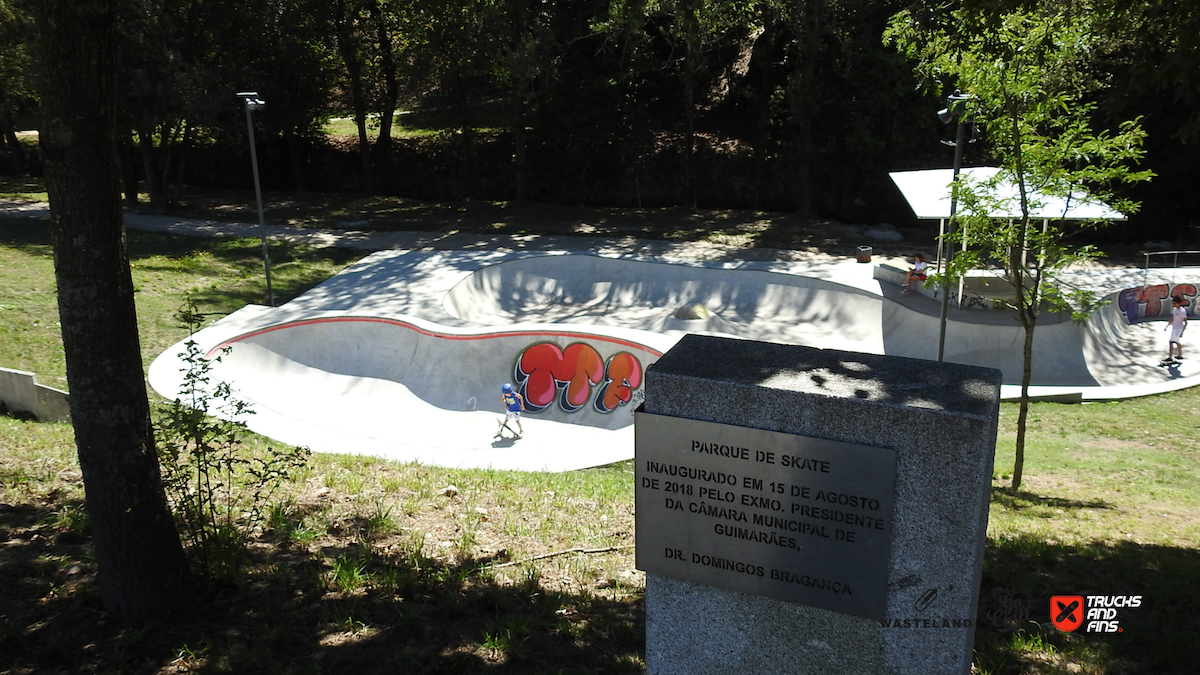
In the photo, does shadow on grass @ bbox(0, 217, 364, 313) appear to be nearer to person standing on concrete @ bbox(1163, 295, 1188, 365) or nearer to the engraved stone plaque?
the engraved stone plaque

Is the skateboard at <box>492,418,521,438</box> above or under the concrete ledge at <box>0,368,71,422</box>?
under

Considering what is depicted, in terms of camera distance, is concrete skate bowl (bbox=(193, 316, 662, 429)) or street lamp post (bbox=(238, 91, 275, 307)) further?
street lamp post (bbox=(238, 91, 275, 307))

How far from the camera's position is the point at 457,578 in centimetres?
558

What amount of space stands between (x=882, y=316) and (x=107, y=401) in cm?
1781

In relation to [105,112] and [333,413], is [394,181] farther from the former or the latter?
[105,112]

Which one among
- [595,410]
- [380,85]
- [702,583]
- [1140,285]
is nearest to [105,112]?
[702,583]

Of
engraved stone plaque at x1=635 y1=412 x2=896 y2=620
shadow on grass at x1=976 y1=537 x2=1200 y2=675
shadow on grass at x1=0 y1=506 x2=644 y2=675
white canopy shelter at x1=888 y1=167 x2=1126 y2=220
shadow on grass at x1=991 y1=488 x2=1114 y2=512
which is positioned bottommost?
shadow on grass at x1=991 y1=488 x2=1114 y2=512

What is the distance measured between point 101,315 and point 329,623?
6.95 feet

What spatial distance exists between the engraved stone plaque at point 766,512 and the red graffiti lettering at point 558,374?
11.4 m

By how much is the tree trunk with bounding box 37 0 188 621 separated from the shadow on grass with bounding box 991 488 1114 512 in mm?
8317

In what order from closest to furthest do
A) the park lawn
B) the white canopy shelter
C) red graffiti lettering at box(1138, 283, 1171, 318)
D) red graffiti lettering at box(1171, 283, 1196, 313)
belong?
the park lawn < the white canopy shelter < red graffiti lettering at box(1138, 283, 1171, 318) < red graffiti lettering at box(1171, 283, 1196, 313)

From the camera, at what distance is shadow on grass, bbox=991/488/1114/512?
30.7 feet

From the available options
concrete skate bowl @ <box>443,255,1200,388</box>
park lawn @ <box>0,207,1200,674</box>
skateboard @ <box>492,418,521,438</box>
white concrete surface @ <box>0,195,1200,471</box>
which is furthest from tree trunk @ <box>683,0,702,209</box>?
park lawn @ <box>0,207,1200,674</box>

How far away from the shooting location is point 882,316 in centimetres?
1978
